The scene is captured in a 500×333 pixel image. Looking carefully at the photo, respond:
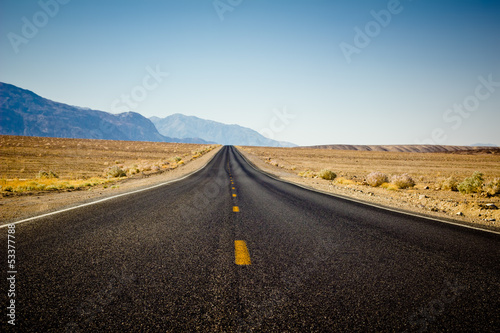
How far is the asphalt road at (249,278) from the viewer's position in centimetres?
200

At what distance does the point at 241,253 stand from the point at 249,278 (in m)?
0.76

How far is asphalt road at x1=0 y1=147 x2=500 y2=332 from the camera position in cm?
200

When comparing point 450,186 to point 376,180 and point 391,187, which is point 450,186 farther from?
point 376,180

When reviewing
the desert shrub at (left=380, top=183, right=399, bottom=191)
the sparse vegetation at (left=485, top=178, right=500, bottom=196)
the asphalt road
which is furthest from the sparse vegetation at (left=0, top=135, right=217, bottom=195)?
the sparse vegetation at (left=485, top=178, right=500, bottom=196)

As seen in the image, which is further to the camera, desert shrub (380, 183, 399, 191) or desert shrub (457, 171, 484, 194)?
desert shrub (380, 183, 399, 191)

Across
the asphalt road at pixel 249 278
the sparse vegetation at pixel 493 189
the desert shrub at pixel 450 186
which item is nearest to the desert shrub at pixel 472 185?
the sparse vegetation at pixel 493 189

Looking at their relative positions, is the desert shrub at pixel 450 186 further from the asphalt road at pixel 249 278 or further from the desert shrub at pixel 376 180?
the asphalt road at pixel 249 278

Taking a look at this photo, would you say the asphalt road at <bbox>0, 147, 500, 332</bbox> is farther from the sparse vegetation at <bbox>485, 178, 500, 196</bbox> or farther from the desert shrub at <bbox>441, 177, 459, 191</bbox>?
the desert shrub at <bbox>441, 177, 459, 191</bbox>

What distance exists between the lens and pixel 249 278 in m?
2.74

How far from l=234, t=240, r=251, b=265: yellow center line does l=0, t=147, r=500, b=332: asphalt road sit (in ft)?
0.21

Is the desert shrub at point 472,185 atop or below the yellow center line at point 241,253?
atop

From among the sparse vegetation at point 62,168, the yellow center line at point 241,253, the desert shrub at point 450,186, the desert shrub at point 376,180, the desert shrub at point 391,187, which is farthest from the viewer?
the desert shrub at point 376,180

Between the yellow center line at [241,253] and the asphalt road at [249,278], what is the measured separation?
0.21 feet

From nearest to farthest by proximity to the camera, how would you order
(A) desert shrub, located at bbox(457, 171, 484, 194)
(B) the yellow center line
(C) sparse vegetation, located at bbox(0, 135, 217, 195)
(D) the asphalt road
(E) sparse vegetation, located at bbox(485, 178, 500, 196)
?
(D) the asphalt road < (B) the yellow center line < (C) sparse vegetation, located at bbox(0, 135, 217, 195) < (E) sparse vegetation, located at bbox(485, 178, 500, 196) < (A) desert shrub, located at bbox(457, 171, 484, 194)
